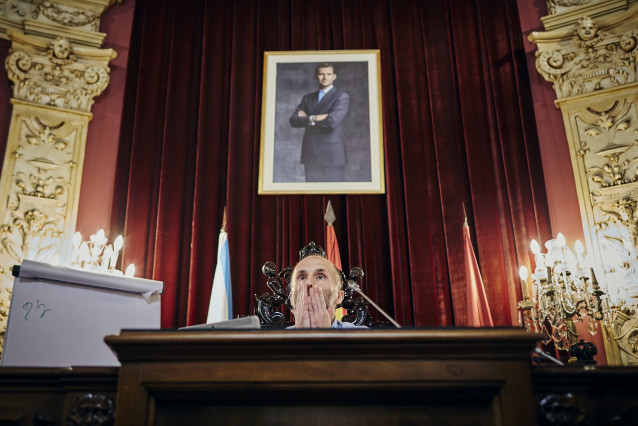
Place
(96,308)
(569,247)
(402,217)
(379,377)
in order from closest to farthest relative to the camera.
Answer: (379,377), (96,308), (569,247), (402,217)

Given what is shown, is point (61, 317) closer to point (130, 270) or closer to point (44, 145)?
point (130, 270)

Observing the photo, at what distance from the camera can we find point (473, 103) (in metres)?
4.19

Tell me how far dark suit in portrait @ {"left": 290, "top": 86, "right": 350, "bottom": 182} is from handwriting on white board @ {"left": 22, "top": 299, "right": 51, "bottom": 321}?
8.42ft

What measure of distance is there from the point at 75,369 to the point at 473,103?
355cm

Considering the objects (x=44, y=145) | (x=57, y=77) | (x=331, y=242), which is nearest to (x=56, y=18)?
(x=57, y=77)

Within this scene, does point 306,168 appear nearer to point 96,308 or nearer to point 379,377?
point 96,308

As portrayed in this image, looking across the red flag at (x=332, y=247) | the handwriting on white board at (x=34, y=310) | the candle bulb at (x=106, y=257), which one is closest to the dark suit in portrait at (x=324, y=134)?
the red flag at (x=332, y=247)

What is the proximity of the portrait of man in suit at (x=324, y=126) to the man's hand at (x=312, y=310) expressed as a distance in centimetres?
150

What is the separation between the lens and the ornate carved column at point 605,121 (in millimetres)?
3449

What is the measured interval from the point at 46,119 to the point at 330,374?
A: 3446 millimetres

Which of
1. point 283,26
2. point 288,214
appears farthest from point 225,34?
point 288,214

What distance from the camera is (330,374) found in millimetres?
1179

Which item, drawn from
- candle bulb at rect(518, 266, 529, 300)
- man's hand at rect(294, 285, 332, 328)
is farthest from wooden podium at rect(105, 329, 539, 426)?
candle bulb at rect(518, 266, 529, 300)

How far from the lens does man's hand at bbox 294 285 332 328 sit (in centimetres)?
261
